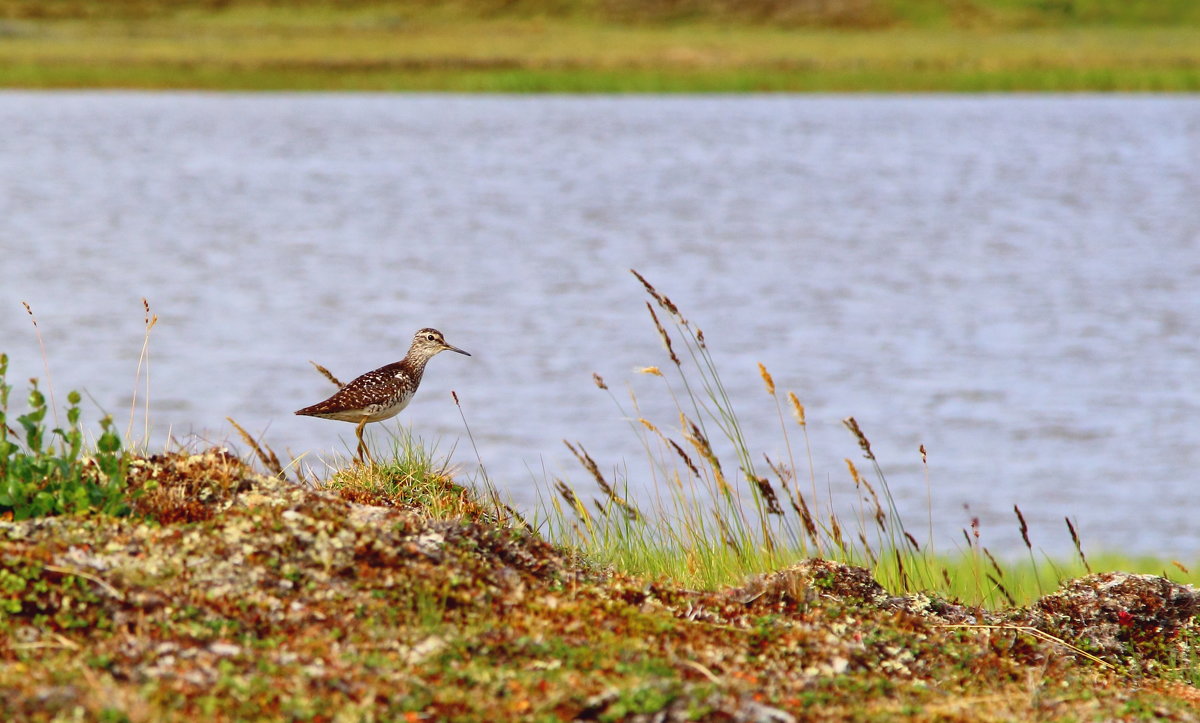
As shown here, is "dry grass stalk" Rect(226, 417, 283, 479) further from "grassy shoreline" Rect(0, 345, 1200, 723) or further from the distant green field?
the distant green field

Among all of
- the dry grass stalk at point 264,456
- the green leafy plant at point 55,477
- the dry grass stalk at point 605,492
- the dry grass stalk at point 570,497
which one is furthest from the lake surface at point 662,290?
the dry grass stalk at point 605,492

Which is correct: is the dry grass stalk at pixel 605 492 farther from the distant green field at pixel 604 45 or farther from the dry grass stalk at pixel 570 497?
the distant green field at pixel 604 45

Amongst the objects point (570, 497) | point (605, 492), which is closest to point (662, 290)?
point (570, 497)

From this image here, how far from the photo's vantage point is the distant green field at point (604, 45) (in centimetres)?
8406

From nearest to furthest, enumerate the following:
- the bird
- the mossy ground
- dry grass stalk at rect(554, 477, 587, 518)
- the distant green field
Answer: the mossy ground → the bird → dry grass stalk at rect(554, 477, 587, 518) → the distant green field

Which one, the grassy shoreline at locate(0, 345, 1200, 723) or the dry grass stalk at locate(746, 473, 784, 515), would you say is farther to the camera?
the dry grass stalk at locate(746, 473, 784, 515)

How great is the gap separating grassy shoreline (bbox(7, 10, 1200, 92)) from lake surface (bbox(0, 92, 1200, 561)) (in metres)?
15.5

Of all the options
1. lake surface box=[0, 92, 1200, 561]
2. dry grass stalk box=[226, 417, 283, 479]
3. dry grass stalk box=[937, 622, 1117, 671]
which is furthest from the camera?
lake surface box=[0, 92, 1200, 561]

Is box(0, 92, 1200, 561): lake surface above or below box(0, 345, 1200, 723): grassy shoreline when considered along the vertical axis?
below

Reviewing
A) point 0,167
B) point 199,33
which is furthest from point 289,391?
point 199,33

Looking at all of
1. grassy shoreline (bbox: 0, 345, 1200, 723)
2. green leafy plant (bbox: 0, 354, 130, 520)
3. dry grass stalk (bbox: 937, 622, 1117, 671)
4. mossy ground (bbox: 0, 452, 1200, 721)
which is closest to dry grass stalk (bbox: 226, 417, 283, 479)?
grassy shoreline (bbox: 0, 345, 1200, 723)

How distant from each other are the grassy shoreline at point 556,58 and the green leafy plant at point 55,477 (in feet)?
244

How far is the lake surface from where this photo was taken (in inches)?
723

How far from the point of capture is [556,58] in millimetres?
96750
